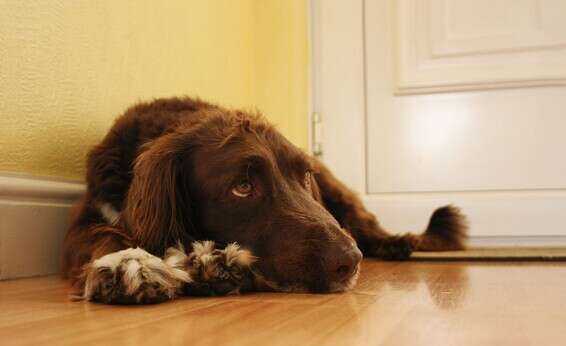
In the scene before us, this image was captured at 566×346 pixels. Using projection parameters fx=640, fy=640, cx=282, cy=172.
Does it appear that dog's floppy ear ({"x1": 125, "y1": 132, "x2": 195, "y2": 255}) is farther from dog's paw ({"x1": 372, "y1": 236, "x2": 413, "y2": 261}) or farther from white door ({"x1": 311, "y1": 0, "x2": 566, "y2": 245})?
white door ({"x1": 311, "y1": 0, "x2": 566, "y2": 245})

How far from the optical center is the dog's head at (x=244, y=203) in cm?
151

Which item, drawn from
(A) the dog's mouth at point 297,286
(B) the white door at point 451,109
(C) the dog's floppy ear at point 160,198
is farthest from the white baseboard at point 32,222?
(B) the white door at point 451,109

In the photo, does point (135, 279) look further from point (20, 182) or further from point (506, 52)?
point (506, 52)

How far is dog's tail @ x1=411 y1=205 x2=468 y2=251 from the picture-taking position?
2803 millimetres

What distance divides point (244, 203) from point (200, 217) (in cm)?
15

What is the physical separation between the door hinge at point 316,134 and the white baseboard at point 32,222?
1955 mm

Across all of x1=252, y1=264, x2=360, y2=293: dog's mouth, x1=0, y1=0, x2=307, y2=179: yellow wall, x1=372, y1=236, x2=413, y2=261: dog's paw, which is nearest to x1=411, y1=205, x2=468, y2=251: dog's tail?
x1=372, y1=236, x2=413, y2=261: dog's paw

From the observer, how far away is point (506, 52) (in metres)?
3.58

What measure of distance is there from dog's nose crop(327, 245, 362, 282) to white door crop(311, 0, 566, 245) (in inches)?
88.8

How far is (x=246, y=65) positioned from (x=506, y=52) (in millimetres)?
1490

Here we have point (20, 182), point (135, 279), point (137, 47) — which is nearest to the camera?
point (135, 279)

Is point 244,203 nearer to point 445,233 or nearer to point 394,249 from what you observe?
point 394,249

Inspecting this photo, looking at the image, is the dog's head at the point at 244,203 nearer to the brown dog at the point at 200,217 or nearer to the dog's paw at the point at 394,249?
the brown dog at the point at 200,217

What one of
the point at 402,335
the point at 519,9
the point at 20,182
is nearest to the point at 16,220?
the point at 20,182
